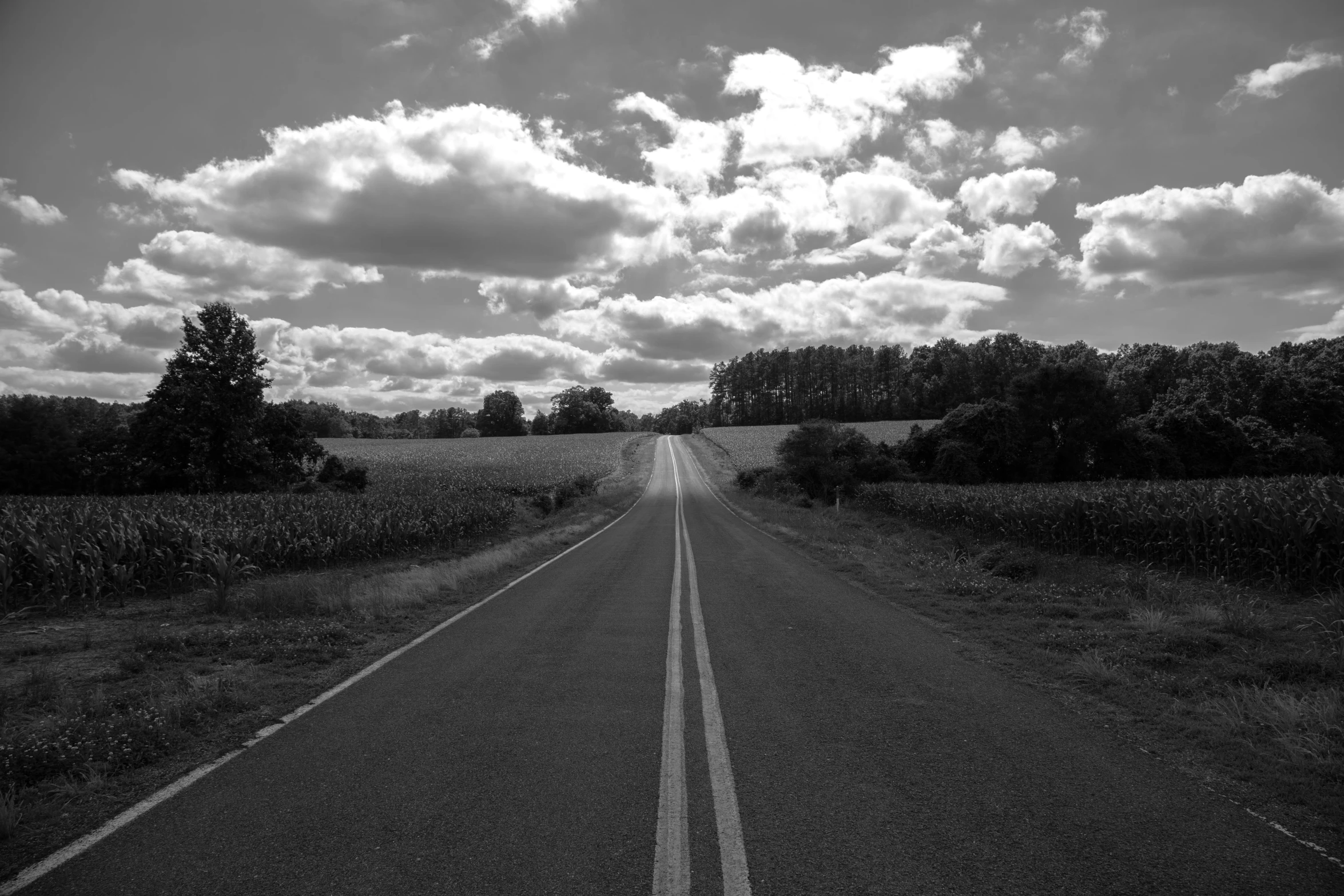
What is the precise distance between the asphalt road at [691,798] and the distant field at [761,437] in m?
62.3

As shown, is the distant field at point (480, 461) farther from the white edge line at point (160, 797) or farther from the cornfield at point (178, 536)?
the white edge line at point (160, 797)

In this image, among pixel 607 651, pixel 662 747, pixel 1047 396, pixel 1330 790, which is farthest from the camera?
pixel 1047 396

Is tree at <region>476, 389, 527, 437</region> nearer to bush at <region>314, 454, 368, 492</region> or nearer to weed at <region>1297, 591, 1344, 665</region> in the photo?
bush at <region>314, 454, 368, 492</region>

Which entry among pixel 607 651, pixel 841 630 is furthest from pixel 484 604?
pixel 841 630

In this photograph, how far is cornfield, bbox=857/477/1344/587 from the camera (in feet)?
40.7

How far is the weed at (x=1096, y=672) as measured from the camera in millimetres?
7109

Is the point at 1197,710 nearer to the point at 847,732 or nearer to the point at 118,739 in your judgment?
the point at 847,732

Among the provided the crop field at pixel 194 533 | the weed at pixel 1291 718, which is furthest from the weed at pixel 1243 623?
the crop field at pixel 194 533

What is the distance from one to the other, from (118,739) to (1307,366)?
7785cm

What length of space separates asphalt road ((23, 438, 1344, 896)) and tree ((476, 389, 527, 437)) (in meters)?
158

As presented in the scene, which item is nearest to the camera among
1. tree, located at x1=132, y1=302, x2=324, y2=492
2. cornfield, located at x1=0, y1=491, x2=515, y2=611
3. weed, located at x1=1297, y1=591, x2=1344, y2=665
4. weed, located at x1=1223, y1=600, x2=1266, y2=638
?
weed, located at x1=1297, y1=591, x2=1344, y2=665

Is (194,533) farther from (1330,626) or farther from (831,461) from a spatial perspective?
(831,461)

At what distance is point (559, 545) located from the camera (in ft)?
77.6

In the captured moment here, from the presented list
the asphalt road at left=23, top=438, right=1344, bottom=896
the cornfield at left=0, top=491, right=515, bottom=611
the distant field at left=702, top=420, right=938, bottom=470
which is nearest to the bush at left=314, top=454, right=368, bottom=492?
the cornfield at left=0, top=491, right=515, bottom=611
